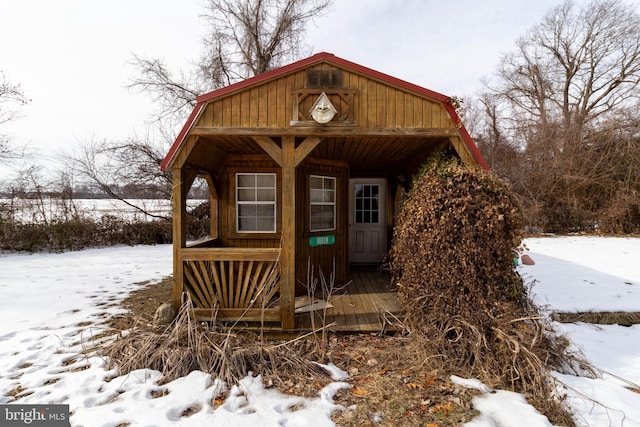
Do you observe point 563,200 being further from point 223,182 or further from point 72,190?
point 72,190

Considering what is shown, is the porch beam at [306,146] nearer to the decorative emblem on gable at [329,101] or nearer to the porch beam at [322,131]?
the porch beam at [322,131]

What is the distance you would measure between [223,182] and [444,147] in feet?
Result: 12.0

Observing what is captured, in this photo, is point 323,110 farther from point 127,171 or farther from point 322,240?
point 127,171

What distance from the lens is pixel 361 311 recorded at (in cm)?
443

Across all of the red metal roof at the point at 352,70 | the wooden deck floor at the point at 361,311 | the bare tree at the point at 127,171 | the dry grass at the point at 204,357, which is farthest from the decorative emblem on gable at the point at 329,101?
the bare tree at the point at 127,171

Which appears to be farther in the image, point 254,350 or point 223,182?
point 223,182

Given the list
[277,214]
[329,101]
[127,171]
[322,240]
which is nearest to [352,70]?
[329,101]

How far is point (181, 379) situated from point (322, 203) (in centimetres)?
364

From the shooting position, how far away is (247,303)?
3.98 metres

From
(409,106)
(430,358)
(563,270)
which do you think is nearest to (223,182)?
(409,106)

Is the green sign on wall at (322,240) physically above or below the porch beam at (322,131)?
below

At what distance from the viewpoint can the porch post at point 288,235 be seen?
377 cm

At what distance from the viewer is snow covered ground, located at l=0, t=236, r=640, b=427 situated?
2.43m

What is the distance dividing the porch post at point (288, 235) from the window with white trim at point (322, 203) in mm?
1702
